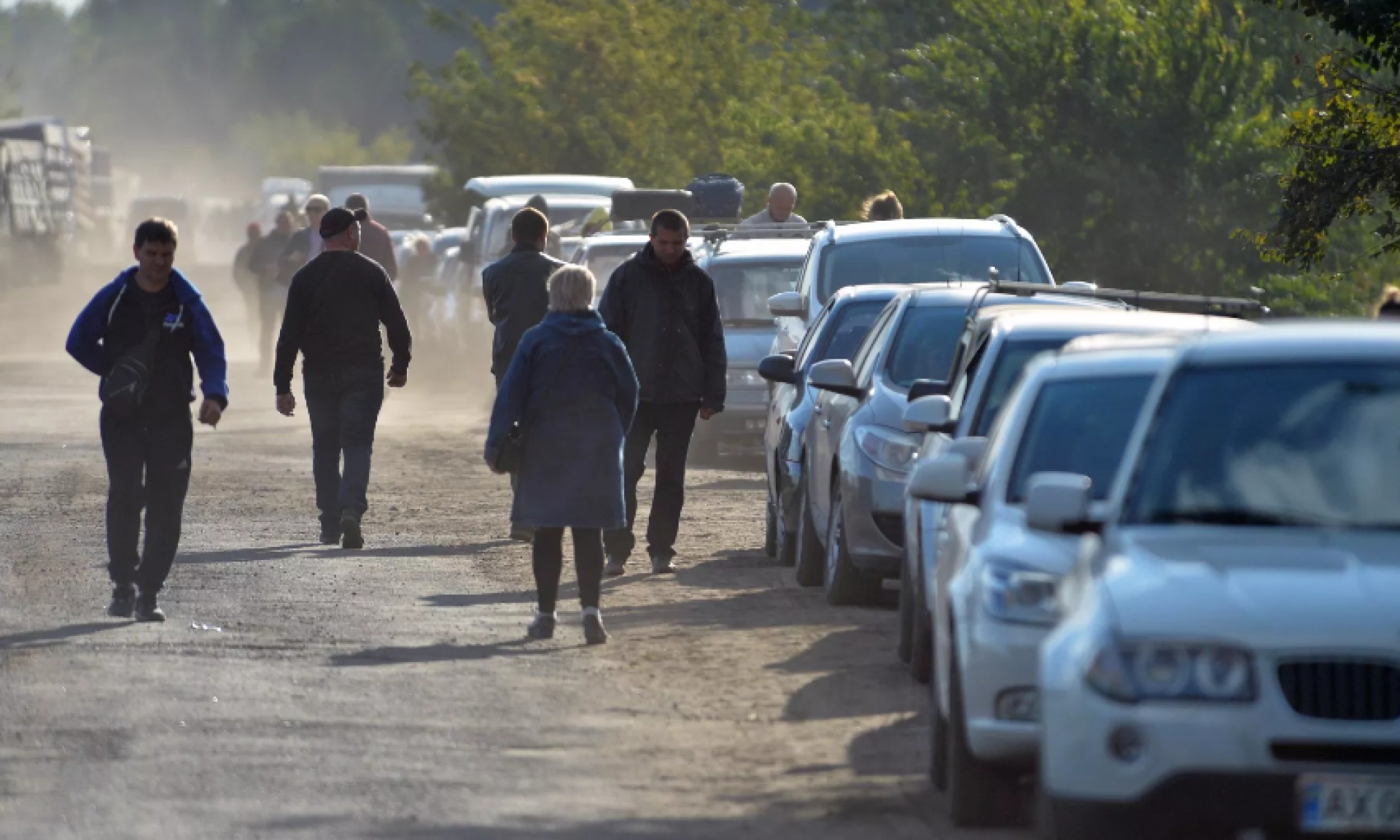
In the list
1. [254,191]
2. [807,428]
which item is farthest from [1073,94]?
[254,191]

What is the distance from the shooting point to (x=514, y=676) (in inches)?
424

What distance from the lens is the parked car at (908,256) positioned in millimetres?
17906

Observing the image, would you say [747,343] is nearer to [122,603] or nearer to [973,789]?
[122,603]

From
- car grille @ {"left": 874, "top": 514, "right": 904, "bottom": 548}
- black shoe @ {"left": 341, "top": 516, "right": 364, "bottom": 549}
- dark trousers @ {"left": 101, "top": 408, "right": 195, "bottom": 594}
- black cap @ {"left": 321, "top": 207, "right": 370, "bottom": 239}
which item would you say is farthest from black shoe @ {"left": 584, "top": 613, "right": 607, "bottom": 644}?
black cap @ {"left": 321, "top": 207, "right": 370, "bottom": 239}

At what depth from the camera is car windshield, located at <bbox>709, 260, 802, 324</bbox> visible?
22719 millimetres

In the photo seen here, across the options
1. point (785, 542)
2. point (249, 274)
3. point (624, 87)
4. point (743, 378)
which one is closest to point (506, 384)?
point (785, 542)

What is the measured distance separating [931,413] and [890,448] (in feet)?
7.53

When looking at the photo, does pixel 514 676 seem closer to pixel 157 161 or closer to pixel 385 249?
pixel 385 249

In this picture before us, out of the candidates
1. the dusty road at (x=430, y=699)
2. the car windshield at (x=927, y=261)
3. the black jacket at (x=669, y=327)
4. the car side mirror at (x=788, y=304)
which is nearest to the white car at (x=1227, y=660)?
the dusty road at (x=430, y=699)

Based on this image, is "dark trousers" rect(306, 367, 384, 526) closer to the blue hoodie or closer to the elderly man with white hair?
the blue hoodie

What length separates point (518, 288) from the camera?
54.5 ft

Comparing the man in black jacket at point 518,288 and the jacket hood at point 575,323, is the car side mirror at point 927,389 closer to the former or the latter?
the jacket hood at point 575,323

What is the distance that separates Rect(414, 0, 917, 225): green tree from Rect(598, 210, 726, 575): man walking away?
22227 millimetres

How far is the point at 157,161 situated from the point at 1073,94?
444 feet
